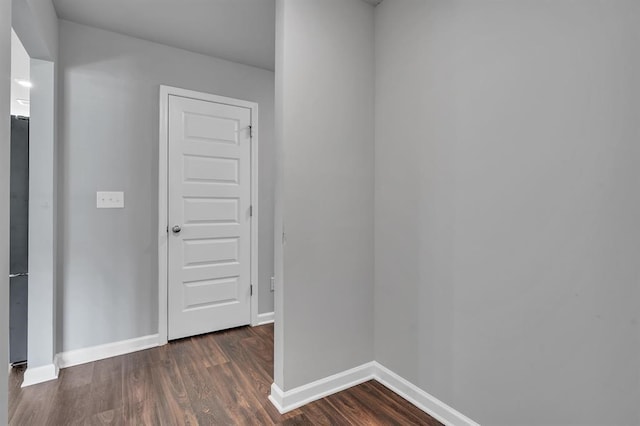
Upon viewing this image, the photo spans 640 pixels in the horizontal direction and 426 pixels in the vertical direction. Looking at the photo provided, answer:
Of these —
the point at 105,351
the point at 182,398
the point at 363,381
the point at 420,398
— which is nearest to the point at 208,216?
the point at 105,351

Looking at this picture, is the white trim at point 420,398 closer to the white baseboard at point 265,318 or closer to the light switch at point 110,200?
the white baseboard at point 265,318

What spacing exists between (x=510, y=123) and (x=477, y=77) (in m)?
0.31

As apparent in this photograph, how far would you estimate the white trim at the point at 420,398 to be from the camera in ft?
5.66

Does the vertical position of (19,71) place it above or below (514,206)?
above

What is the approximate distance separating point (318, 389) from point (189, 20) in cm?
271

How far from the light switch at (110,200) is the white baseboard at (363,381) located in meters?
1.84

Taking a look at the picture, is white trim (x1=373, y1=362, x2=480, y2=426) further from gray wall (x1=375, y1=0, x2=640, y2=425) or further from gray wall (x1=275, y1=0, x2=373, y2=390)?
gray wall (x1=275, y1=0, x2=373, y2=390)

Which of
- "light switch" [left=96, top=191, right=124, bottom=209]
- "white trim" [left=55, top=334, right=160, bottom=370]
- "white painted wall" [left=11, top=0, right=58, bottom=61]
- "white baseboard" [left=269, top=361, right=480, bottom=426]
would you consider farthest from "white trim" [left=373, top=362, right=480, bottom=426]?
"white painted wall" [left=11, top=0, right=58, bottom=61]

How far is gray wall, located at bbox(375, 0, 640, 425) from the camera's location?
120 cm

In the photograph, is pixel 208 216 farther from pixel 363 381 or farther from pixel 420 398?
pixel 420 398

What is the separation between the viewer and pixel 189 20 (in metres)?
2.42

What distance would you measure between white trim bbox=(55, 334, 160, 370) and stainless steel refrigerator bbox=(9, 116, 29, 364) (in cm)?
30

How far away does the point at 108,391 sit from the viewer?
6.82 feet

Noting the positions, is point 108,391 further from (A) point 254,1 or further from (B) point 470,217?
(A) point 254,1
